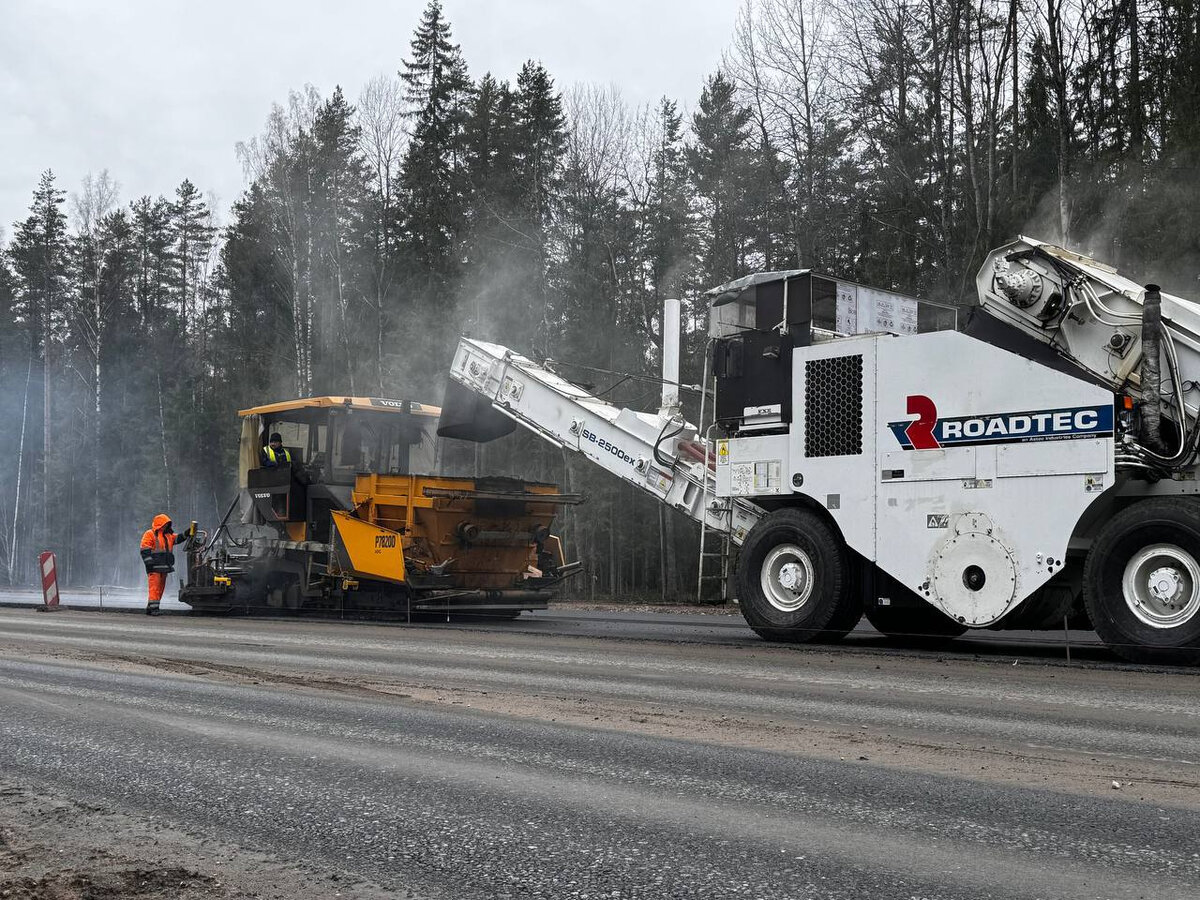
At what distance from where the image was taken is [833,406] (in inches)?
425

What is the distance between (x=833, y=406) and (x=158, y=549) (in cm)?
1165

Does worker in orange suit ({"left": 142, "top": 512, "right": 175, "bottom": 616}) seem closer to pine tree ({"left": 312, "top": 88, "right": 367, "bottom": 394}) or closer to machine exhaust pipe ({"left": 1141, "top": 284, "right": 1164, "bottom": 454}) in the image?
machine exhaust pipe ({"left": 1141, "top": 284, "right": 1164, "bottom": 454})

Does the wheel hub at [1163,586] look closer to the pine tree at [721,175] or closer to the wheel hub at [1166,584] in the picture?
the wheel hub at [1166,584]

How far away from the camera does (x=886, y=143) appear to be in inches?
990

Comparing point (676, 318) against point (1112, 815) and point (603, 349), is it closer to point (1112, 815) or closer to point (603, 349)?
point (1112, 815)

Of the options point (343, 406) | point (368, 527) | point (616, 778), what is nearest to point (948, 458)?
point (616, 778)

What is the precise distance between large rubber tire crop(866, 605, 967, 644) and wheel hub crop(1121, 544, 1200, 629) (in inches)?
102

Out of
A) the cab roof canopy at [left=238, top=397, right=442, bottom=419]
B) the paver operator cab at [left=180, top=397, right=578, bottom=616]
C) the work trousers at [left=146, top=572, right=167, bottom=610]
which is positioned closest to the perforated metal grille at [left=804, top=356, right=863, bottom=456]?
the paver operator cab at [left=180, top=397, right=578, bottom=616]

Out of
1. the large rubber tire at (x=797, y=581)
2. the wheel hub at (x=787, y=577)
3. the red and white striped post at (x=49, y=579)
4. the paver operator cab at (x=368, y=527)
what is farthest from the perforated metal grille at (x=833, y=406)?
the red and white striped post at (x=49, y=579)

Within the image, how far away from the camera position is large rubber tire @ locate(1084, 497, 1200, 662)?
28.0 ft

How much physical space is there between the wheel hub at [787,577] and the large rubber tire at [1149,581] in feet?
8.38

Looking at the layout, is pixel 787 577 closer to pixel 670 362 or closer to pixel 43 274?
pixel 670 362

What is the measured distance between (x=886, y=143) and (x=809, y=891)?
23.5 metres

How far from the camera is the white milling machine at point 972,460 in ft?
29.5
